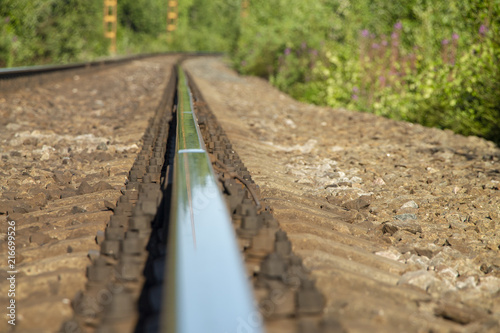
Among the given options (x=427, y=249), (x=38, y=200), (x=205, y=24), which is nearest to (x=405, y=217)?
(x=427, y=249)

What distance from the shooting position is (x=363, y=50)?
9.98 metres

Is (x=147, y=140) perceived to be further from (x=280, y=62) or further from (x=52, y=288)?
(x=280, y=62)

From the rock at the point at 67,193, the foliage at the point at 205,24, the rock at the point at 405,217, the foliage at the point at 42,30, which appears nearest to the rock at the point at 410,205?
the rock at the point at 405,217

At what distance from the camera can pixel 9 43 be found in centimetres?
1430

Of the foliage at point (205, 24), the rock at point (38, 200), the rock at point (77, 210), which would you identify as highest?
the foliage at point (205, 24)

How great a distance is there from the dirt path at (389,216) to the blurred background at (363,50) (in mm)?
980

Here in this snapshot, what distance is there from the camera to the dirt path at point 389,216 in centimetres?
179

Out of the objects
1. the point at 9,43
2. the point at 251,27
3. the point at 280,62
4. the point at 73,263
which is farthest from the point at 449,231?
the point at 251,27

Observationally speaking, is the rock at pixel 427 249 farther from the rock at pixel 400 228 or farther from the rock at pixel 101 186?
the rock at pixel 101 186

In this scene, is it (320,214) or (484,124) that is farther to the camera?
(484,124)

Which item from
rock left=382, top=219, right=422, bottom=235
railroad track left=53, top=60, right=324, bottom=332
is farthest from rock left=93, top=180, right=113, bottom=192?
rock left=382, top=219, right=422, bottom=235

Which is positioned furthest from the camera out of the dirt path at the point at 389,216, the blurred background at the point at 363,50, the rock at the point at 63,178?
the blurred background at the point at 363,50

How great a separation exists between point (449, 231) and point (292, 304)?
177 cm

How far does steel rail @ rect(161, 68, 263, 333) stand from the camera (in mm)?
1246
